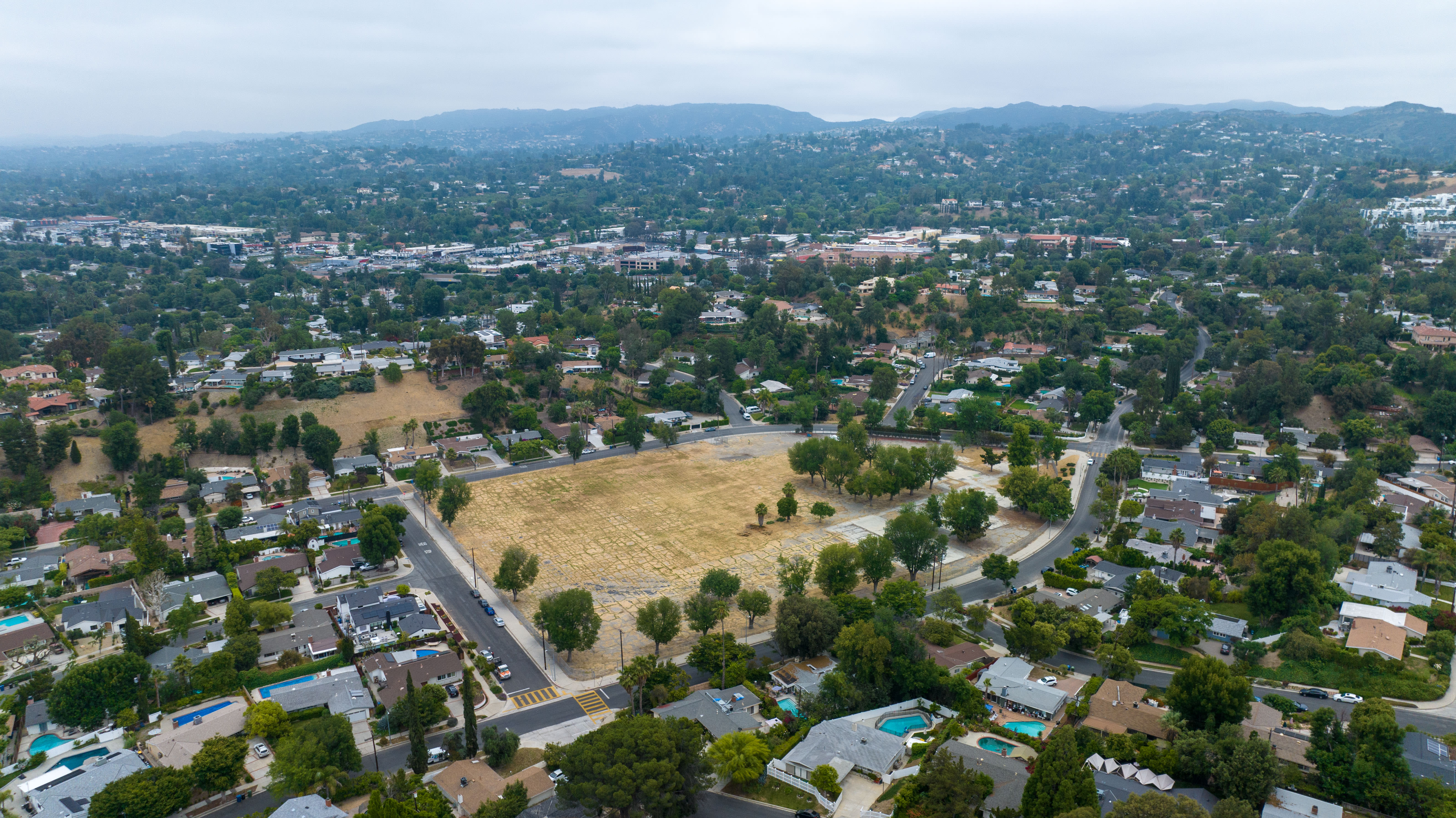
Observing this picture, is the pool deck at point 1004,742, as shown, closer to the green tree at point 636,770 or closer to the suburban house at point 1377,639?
the green tree at point 636,770

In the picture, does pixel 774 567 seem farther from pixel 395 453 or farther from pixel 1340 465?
pixel 1340 465

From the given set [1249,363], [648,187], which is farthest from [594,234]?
[1249,363]

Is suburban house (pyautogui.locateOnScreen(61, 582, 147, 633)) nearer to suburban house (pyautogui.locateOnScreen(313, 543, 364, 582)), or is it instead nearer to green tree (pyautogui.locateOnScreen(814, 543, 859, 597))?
suburban house (pyautogui.locateOnScreen(313, 543, 364, 582))

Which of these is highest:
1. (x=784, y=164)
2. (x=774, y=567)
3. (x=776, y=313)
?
(x=784, y=164)

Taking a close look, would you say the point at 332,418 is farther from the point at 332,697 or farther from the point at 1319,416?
the point at 1319,416

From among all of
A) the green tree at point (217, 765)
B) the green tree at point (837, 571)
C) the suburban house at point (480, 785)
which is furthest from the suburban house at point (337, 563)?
the green tree at point (837, 571)

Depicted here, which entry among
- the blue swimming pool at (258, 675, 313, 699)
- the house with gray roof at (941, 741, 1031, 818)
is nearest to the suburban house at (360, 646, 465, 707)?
the blue swimming pool at (258, 675, 313, 699)

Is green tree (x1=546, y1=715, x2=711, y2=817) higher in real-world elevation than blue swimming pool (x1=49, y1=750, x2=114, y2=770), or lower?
higher
